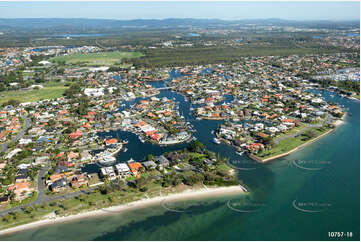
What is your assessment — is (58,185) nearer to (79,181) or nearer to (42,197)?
(42,197)

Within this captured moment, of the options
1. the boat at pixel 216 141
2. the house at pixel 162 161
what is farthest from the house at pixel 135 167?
the boat at pixel 216 141

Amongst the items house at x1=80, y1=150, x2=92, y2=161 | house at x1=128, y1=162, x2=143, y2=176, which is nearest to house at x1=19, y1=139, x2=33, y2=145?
house at x1=80, y1=150, x2=92, y2=161

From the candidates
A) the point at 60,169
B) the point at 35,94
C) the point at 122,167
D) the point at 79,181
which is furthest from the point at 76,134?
the point at 35,94

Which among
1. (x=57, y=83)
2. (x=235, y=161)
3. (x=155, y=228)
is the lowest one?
(x=155, y=228)

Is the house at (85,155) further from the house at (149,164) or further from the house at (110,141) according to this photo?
the house at (149,164)

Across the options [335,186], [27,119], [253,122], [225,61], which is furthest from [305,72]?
[27,119]

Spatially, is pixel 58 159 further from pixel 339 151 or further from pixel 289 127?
pixel 339 151
